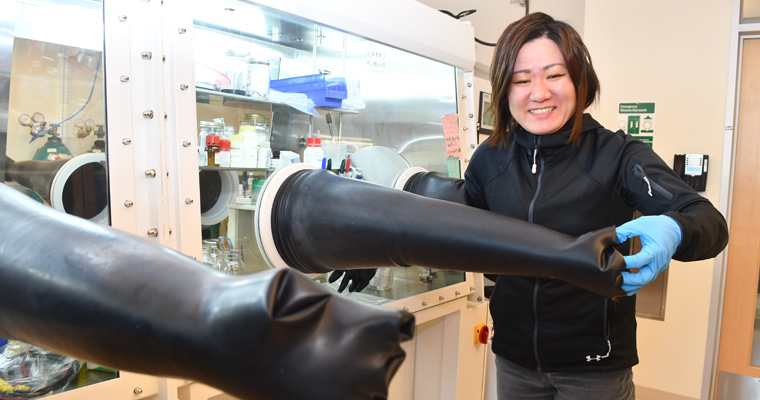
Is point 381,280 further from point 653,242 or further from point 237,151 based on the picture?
point 653,242

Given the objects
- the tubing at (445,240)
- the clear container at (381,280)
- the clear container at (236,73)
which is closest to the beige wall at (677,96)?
the clear container at (381,280)

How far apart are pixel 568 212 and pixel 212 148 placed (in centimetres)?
93

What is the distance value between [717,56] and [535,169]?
2318 mm

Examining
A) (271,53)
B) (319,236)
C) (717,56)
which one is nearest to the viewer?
(319,236)

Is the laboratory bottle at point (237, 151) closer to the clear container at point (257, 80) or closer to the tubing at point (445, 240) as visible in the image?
the clear container at point (257, 80)

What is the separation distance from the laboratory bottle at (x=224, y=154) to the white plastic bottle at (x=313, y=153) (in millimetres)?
301

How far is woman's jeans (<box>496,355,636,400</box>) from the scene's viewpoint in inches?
52.3

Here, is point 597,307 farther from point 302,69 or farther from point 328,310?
point 302,69

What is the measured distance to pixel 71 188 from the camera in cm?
109

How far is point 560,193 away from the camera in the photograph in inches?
52.0

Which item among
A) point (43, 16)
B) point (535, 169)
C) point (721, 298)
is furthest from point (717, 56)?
point (43, 16)

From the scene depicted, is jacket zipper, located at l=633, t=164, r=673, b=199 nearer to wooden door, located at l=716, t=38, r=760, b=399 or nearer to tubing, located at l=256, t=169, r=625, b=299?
tubing, located at l=256, t=169, r=625, b=299

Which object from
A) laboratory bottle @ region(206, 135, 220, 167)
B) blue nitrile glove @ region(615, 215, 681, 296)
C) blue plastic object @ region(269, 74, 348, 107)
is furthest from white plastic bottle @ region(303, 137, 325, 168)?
blue nitrile glove @ region(615, 215, 681, 296)

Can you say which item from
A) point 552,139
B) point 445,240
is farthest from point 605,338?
point 445,240
